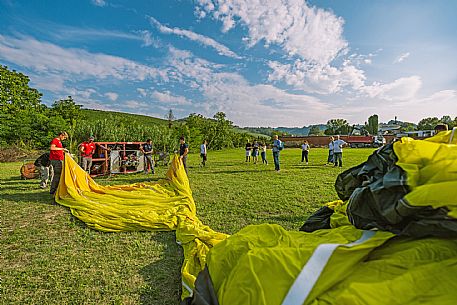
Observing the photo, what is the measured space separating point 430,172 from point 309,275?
95 centimetres

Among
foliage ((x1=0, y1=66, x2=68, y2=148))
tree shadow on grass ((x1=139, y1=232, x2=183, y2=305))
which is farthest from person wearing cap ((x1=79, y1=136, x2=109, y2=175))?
foliage ((x1=0, y1=66, x2=68, y2=148))

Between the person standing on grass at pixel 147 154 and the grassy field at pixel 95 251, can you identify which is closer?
the grassy field at pixel 95 251

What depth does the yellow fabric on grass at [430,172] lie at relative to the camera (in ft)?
4.81

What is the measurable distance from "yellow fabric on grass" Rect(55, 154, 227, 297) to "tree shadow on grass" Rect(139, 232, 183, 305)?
18cm

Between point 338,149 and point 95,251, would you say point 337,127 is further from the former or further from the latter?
point 95,251

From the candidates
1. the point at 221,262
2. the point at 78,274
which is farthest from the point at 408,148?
the point at 78,274

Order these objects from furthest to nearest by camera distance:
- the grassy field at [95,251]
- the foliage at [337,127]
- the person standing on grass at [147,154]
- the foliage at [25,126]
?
the foliage at [337,127], the foliage at [25,126], the person standing on grass at [147,154], the grassy field at [95,251]

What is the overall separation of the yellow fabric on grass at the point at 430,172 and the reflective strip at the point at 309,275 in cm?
47

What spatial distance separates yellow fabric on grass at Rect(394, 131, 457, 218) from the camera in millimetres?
1467

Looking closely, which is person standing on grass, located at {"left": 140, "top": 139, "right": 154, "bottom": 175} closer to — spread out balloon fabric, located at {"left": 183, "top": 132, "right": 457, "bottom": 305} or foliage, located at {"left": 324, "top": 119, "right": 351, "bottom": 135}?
spread out balloon fabric, located at {"left": 183, "top": 132, "right": 457, "bottom": 305}

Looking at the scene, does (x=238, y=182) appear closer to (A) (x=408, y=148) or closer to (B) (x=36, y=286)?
(B) (x=36, y=286)

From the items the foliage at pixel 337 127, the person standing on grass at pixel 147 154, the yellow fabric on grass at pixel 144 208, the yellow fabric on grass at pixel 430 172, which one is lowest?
the yellow fabric on grass at pixel 144 208

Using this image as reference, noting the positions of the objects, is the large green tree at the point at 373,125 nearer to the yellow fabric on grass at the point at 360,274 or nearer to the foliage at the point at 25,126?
the foliage at the point at 25,126

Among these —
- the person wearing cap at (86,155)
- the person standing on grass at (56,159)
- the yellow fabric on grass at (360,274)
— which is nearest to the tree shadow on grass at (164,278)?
the yellow fabric on grass at (360,274)
